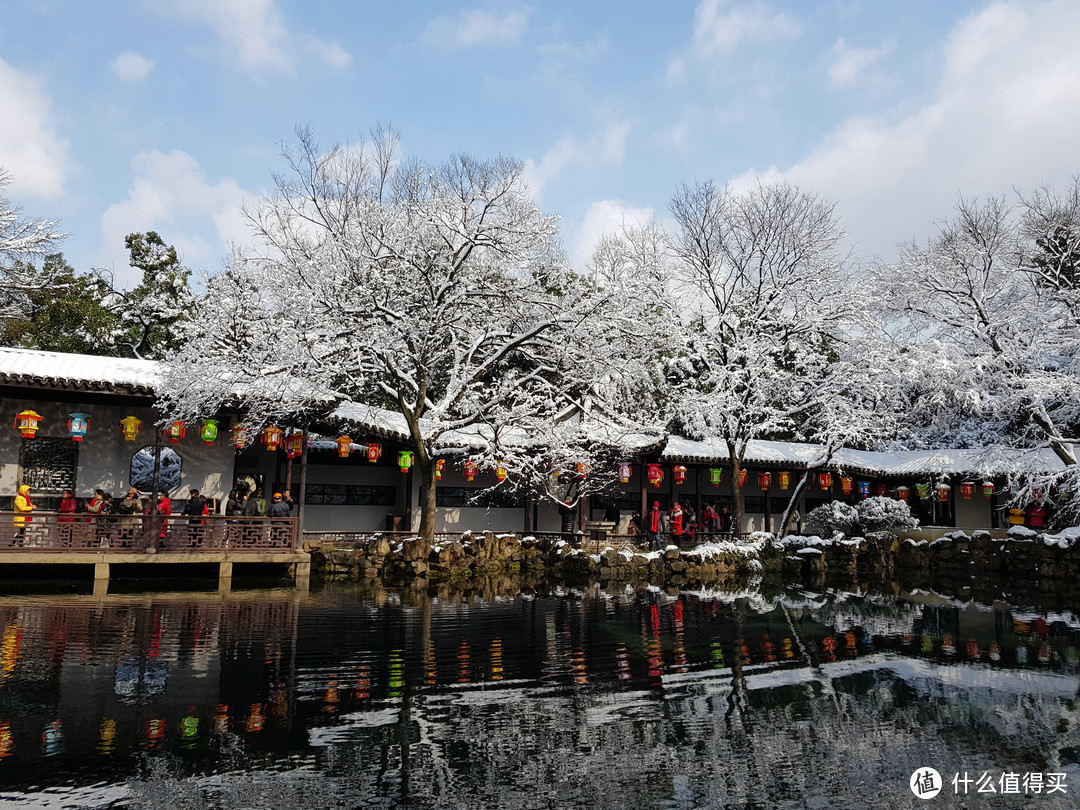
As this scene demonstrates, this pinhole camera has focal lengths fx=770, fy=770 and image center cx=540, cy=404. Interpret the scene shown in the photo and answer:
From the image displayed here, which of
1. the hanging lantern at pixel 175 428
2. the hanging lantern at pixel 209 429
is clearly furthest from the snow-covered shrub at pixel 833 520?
the hanging lantern at pixel 175 428

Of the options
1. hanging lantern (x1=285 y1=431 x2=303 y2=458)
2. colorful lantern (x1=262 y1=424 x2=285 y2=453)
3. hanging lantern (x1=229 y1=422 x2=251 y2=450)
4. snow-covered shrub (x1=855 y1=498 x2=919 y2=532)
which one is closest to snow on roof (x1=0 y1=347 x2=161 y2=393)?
hanging lantern (x1=229 y1=422 x2=251 y2=450)

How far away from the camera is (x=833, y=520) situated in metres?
23.4

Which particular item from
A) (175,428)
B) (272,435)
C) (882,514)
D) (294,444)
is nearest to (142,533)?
(175,428)

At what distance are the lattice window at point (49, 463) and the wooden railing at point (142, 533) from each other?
203 centimetres

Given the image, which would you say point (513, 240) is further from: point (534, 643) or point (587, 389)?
point (534, 643)

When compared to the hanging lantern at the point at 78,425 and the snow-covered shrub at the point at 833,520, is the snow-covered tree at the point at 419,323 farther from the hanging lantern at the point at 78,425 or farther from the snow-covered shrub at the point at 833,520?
the snow-covered shrub at the point at 833,520

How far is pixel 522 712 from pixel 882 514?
1985 centimetres

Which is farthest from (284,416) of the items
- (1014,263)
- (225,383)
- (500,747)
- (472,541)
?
(1014,263)

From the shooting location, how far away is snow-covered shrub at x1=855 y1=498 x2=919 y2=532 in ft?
76.1

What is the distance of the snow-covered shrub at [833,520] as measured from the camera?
917 inches

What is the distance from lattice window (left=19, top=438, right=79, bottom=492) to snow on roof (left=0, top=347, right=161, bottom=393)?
1.70 m

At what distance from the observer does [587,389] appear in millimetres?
20500

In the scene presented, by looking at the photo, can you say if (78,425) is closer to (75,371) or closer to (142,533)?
(75,371)

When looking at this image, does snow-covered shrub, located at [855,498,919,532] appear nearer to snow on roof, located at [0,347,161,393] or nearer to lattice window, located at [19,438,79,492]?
snow on roof, located at [0,347,161,393]
